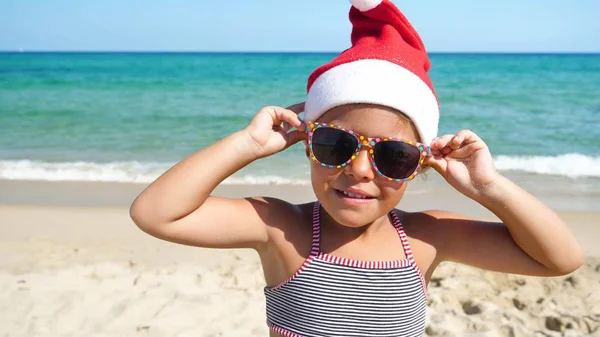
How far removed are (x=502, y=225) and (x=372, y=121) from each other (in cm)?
64

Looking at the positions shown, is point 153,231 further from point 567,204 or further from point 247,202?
point 567,204

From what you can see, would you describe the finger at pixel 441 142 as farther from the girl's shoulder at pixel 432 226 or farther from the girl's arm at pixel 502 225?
the girl's shoulder at pixel 432 226

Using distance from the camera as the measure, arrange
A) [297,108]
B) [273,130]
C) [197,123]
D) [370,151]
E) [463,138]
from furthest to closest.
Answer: [197,123] < [297,108] < [273,130] < [463,138] < [370,151]

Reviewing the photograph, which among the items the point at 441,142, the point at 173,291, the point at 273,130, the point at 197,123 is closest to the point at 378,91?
the point at 441,142

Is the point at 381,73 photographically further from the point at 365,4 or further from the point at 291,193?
the point at 291,193

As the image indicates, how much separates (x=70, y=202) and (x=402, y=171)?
5776 millimetres

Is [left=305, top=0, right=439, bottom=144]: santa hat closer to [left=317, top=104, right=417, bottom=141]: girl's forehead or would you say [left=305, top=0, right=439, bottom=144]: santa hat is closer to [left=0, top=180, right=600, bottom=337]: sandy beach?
[left=317, top=104, right=417, bottom=141]: girl's forehead

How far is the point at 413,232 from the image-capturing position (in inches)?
92.7

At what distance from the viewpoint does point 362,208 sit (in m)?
2.08

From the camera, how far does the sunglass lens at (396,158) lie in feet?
6.63

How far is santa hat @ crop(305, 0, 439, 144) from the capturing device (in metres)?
2.05

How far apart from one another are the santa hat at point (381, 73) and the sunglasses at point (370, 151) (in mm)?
105

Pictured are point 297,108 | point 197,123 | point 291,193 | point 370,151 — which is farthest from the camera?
point 197,123

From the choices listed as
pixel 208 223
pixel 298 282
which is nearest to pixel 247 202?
pixel 208 223
